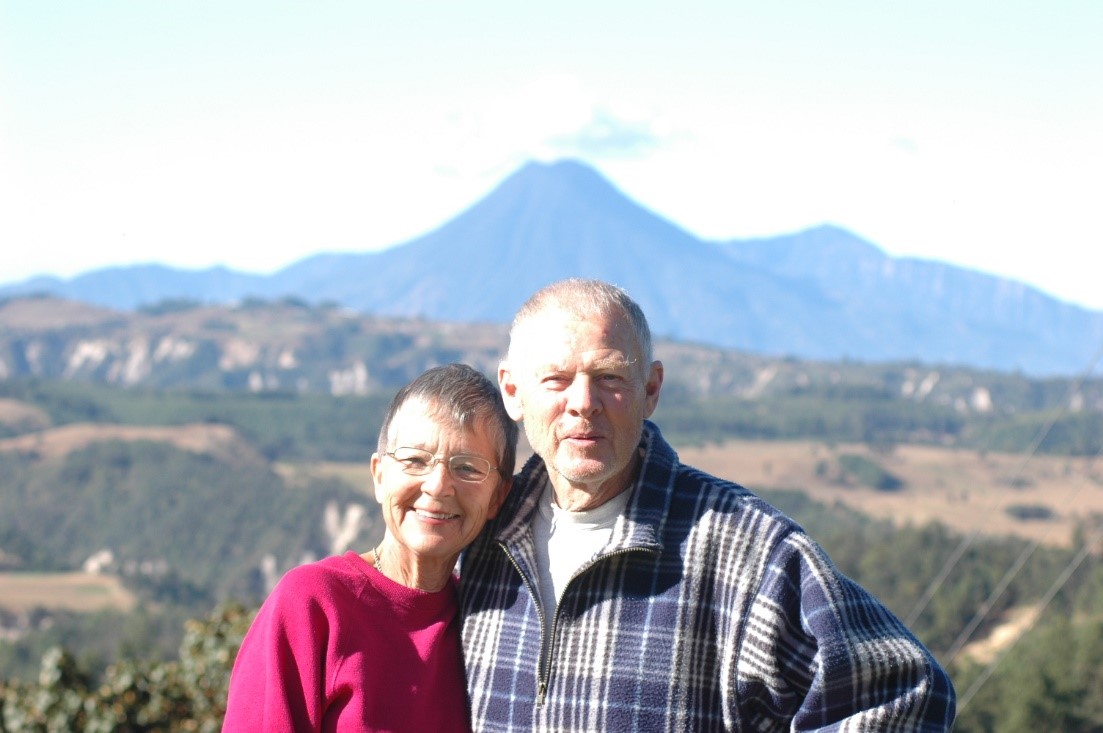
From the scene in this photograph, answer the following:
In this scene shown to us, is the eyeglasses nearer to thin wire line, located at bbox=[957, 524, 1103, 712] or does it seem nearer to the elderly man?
the elderly man

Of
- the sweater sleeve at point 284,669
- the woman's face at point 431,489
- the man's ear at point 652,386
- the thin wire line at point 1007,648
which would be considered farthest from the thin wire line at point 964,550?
the sweater sleeve at point 284,669

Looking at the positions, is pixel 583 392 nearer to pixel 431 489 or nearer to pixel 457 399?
pixel 457 399

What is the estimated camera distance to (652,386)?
10.2 feet

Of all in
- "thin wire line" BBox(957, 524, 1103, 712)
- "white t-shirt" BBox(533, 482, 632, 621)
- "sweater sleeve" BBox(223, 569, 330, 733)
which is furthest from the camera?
"thin wire line" BBox(957, 524, 1103, 712)

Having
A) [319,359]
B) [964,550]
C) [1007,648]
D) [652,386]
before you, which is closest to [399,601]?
[652,386]

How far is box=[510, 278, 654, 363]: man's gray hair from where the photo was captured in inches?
116

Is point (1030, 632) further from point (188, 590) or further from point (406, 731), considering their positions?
point (188, 590)

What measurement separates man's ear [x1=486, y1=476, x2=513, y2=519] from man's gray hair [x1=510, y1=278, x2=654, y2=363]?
0.39 metres

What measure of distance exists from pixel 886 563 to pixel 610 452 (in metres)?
44.8

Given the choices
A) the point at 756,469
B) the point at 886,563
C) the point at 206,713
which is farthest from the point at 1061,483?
the point at 206,713

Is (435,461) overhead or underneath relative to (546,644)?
overhead

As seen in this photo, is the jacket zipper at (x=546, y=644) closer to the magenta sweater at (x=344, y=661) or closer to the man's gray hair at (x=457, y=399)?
the magenta sweater at (x=344, y=661)

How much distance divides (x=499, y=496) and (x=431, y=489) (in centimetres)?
21

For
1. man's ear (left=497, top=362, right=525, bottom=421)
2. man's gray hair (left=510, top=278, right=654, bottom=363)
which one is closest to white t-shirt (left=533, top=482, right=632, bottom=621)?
man's ear (left=497, top=362, right=525, bottom=421)
